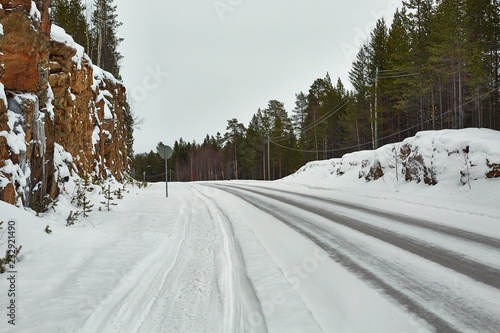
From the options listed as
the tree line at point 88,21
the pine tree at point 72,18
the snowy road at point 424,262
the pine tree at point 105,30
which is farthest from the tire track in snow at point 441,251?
the pine tree at point 72,18

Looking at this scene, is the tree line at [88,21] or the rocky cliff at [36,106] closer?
the rocky cliff at [36,106]

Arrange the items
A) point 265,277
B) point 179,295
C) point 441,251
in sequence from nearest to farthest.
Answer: point 179,295 < point 265,277 < point 441,251

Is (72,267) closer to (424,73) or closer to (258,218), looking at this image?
(258,218)

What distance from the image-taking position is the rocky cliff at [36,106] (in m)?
6.52

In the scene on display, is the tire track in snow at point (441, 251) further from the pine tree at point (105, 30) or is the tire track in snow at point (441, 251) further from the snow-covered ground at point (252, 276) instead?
the pine tree at point (105, 30)

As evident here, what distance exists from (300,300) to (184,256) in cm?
240

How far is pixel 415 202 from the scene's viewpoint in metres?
9.46

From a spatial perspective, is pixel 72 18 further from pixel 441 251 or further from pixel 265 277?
pixel 441 251

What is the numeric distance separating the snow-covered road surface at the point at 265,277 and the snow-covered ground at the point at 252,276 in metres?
0.02

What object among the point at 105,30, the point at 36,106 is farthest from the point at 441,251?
the point at 105,30

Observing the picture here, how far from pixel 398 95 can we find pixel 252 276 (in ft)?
111

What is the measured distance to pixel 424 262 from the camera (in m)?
4.11

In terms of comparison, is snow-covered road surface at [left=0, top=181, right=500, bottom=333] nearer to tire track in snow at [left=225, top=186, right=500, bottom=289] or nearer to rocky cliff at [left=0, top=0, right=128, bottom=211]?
tire track in snow at [left=225, top=186, right=500, bottom=289]

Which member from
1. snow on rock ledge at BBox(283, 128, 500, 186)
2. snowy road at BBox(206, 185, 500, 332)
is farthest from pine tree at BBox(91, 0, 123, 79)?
snowy road at BBox(206, 185, 500, 332)
